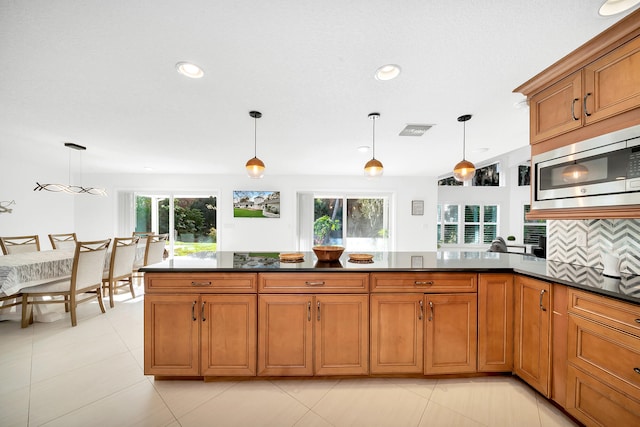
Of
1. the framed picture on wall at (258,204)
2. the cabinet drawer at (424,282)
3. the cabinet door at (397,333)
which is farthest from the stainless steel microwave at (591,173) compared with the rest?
the framed picture on wall at (258,204)

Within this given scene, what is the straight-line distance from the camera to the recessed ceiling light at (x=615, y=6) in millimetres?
1225

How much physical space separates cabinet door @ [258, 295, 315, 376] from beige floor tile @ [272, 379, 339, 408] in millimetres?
109

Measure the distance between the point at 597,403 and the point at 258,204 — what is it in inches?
215

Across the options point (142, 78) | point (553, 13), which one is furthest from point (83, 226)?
point (553, 13)

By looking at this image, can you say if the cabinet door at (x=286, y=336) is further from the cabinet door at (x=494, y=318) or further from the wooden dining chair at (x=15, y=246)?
the wooden dining chair at (x=15, y=246)

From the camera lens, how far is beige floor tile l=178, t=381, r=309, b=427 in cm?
153

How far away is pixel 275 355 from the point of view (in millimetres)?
1823

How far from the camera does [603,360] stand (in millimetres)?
1321

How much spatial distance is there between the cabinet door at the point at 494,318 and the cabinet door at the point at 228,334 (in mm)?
1655

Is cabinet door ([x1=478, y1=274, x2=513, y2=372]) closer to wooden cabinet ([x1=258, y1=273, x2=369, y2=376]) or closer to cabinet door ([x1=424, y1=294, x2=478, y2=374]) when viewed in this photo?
cabinet door ([x1=424, y1=294, x2=478, y2=374])

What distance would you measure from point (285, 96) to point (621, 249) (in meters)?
2.71

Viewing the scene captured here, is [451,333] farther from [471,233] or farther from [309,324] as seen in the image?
[471,233]

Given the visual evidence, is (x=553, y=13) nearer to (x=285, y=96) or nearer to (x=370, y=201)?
(x=285, y=96)

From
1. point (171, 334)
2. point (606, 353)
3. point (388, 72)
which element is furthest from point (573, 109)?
point (171, 334)
